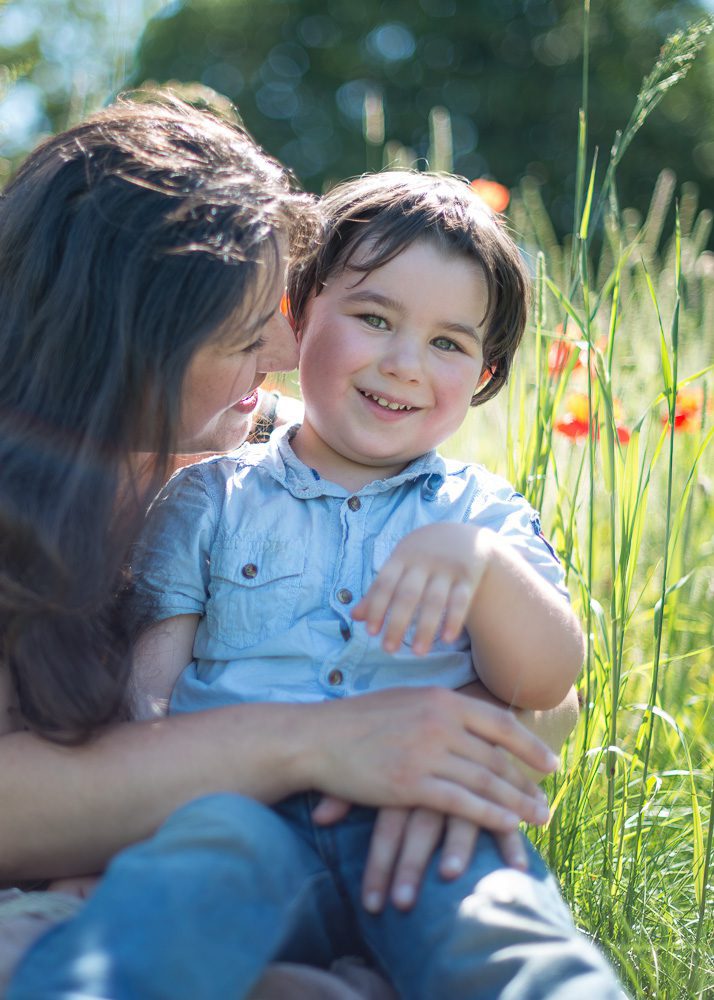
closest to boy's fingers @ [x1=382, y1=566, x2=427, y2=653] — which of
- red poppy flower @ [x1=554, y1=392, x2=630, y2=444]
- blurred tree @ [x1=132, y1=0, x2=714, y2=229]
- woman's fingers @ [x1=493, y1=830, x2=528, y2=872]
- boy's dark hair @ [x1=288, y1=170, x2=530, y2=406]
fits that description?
woman's fingers @ [x1=493, y1=830, x2=528, y2=872]

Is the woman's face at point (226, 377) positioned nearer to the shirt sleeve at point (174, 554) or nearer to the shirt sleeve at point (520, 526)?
the shirt sleeve at point (174, 554)

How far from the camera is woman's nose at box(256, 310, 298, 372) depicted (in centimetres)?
142

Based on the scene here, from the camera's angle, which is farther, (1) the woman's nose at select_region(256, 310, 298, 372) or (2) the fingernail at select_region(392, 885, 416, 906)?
→ (1) the woman's nose at select_region(256, 310, 298, 372)

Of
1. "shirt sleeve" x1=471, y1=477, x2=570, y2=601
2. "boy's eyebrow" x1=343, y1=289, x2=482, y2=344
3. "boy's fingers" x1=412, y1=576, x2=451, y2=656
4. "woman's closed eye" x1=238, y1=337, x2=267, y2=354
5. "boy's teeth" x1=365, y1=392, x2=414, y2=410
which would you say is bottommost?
"boy's fingers" x1=412, y1=576, x2=451, y2=656

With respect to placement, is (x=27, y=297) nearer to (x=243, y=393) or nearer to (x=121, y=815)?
(x=243, y=393)

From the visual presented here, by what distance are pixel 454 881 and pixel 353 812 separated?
0.55ft

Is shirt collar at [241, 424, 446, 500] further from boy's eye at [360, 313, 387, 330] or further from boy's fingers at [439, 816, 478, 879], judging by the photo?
boy's fingers at [439, 816, 478, 879]

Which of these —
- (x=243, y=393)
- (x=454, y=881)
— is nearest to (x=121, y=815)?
(x=454, y=881)

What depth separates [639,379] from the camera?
2.30 m

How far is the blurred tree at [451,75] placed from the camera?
15.0 m

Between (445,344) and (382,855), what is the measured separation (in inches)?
29.3

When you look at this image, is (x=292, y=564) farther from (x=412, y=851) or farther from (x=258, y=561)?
(x=412, y=851)

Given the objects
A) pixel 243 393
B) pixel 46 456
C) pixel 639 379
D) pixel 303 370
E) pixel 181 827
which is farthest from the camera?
pixel 639 379

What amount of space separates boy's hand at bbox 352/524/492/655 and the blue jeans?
0.71 ft
